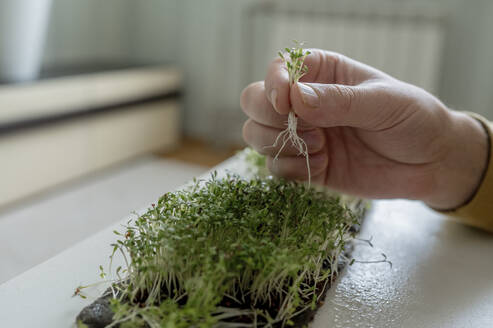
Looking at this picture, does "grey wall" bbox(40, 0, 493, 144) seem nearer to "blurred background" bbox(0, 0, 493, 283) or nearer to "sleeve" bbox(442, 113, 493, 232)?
"blurred background" bbox(0, 0, 493, 283)

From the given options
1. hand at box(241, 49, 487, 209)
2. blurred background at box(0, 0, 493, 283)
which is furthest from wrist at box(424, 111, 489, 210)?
blurred background at box(0, 0, 493, 283)

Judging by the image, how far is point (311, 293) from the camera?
2.02 ft

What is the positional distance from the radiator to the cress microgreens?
7.95 ft

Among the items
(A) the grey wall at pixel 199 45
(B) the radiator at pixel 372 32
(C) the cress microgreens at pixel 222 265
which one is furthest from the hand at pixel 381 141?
(A) the grey wall at pixel 199 45

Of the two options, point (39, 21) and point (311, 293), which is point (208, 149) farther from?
point (311, 293)

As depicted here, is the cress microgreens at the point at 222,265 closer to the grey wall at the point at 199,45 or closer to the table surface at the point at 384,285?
the table surface at the point at 384,285

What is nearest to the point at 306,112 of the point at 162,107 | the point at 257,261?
the point at 257,261

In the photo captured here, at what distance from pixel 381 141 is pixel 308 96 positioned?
12.5 inches

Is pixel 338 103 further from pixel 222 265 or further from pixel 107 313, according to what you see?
pixel 107 313

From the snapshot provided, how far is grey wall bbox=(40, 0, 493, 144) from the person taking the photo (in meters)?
2.85

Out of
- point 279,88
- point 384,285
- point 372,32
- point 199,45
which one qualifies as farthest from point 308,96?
point 199,45

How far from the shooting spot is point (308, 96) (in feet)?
2.26

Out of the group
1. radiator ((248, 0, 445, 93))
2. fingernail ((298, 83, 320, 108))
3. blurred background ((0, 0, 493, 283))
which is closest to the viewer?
fingernail ((298, 83, 320, 108))

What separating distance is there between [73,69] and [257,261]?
2648mm
